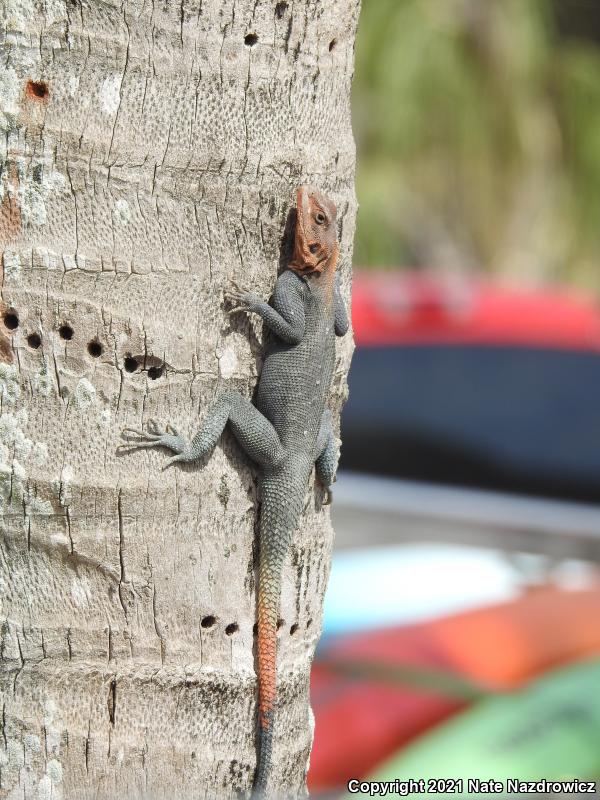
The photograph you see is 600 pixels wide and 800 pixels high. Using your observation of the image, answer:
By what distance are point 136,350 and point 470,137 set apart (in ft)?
35.1

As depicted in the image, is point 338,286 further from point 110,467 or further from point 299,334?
point 110,467

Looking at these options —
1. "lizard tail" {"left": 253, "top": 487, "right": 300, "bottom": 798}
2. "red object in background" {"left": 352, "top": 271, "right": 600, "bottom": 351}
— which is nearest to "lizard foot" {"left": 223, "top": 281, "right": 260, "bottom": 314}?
"lizard tail" {"left": 253, "top": 487, "right": 300, "bottom": 798}

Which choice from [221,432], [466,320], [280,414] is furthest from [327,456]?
[466,320]

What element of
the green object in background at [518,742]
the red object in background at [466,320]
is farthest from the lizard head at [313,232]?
the red object in background at [466,320]

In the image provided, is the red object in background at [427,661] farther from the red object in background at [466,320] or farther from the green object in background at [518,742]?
the red object in background at [466,320]

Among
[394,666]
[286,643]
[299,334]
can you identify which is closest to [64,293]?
[299,334]

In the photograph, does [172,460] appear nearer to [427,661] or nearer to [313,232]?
[313,232]

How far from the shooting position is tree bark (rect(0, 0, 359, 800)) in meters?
2.29

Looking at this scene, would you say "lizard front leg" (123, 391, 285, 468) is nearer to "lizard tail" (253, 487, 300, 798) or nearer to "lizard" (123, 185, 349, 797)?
"lizard" (123, 185, 349, 797)

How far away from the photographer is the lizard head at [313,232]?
96.8 inches

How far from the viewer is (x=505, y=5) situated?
12.4 m

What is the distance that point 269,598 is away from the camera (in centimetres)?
255

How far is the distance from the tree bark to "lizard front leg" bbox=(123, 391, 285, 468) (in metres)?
0.03

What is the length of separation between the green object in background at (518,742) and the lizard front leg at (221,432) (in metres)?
2.41
